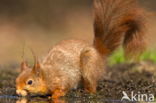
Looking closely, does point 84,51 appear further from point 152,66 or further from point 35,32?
point 35,32

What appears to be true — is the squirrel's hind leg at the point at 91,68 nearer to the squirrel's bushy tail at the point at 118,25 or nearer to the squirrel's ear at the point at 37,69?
the squirrel's bushy tail at the point at 118,25

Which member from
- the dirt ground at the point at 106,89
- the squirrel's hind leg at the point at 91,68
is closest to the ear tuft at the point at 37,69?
the dirt ground at the point at 106,89

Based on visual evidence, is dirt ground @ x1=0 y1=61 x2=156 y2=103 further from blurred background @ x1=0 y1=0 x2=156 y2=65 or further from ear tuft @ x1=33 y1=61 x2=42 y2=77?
blurred background @ x1=0 y1=0 x2=156 y2=65

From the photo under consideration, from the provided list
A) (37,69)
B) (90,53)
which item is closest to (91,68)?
(90,53)

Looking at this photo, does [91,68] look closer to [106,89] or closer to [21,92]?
[106,89]

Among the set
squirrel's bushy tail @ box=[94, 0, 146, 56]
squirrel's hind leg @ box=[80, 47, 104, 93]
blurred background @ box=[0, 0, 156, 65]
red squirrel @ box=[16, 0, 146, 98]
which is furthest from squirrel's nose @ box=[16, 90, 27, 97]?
blurred background @ box=[0, 0, 156, 65]

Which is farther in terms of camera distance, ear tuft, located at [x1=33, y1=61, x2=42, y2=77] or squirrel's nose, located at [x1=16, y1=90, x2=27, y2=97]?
ear tuft, located at [x1=33, y1=61, x2=42, y2=77]
